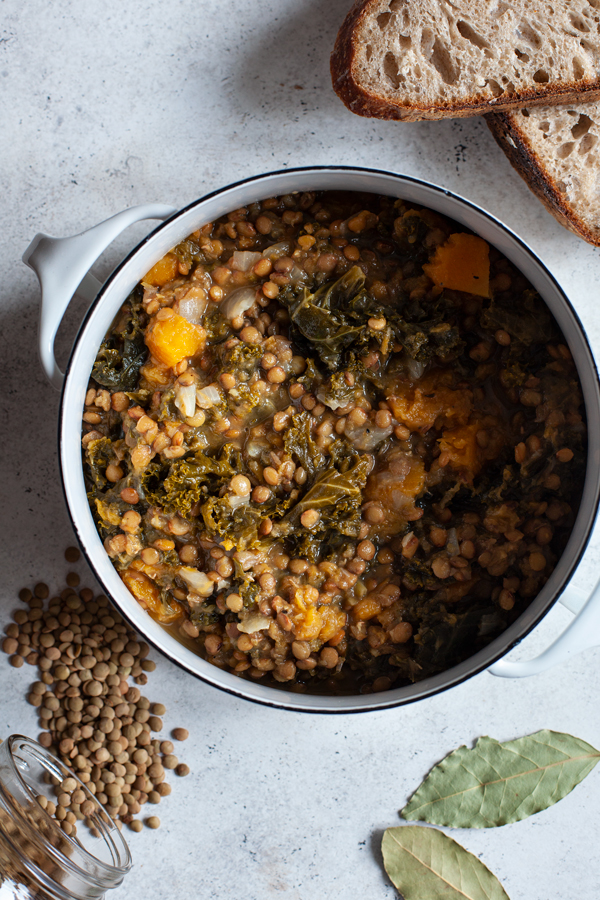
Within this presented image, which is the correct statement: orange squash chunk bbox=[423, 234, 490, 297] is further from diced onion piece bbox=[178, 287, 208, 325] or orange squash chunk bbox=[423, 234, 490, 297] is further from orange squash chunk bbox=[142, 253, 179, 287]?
orange squash chunk bbox=[142, 253, 179, 287]

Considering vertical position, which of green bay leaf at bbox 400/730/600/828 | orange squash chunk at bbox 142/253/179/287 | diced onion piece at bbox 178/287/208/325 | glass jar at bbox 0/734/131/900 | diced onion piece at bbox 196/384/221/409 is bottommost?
green bay leaf at bbox 400/730/600/828

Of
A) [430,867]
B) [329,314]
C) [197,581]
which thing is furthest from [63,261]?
[430,867]

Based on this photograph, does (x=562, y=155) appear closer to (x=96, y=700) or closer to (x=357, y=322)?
(x=357, y=322)

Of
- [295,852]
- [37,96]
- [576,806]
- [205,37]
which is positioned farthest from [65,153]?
[576,806]

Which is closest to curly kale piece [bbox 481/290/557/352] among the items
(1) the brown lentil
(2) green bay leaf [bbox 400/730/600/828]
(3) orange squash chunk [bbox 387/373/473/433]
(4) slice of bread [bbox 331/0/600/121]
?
(3) orange squash chunk [bbox 387/373/473/433]

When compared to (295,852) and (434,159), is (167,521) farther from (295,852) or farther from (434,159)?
(434,159)

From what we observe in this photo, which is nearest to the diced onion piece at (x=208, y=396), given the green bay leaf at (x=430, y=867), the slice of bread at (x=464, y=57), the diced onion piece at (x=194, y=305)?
the diced onion piece at (x=194, y=305)
